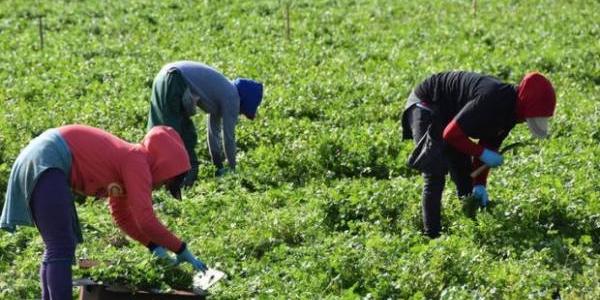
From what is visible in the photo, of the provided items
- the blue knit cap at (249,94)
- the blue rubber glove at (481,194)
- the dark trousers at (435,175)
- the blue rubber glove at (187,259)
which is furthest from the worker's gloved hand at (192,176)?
the blue rubber glove at (187,259)

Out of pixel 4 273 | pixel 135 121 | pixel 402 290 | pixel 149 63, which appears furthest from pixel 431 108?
pixel 149 63

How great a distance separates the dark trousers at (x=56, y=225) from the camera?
6.26 m

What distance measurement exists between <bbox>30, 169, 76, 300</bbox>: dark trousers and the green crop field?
0.31 meters

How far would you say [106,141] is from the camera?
6469 millimetres

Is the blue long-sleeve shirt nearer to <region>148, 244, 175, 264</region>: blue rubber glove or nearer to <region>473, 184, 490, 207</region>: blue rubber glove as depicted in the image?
<region>473, 184, 490, 207</region>: blue rubber glove

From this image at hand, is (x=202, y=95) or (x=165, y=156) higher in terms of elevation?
(x=165, y=156)

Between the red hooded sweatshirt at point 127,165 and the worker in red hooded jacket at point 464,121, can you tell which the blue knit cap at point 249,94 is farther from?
the red hooded sweatshirt at point 127,165

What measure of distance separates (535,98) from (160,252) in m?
2.89

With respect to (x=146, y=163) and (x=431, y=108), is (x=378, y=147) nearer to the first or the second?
(x=431, y=108)

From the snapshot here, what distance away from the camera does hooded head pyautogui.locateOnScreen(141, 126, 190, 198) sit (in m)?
6.49

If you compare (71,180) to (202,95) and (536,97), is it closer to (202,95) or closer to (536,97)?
(202,95)

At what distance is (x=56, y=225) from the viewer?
20.7 ft

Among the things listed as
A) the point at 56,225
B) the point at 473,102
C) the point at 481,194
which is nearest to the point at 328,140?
the point at 481,194

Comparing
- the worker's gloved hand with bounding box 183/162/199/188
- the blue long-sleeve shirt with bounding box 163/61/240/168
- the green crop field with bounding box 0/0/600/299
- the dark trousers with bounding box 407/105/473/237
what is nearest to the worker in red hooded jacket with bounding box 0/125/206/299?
the green crop field with bounding box 0/0/600/299
